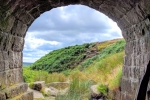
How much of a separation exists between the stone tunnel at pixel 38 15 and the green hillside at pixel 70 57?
16.5 metres

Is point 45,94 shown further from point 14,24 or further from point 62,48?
point 62,48

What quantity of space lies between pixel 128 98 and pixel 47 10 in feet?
9.58

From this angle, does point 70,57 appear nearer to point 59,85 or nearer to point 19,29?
point 59,85

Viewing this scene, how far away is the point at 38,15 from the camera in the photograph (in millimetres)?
7617

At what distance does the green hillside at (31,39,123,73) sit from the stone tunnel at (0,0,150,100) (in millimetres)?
16544

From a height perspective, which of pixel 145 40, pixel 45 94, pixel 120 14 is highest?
pixel 120 14

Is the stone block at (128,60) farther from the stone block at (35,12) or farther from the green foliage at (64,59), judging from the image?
the green foliage at (64,59)

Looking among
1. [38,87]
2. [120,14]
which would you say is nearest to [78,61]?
[38,87]

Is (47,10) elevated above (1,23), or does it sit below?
above

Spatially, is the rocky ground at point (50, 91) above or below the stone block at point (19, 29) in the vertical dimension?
below

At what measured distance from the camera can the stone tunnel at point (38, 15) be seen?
5875mm

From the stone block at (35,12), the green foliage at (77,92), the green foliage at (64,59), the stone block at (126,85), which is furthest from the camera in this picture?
the green foliage at (64,59)

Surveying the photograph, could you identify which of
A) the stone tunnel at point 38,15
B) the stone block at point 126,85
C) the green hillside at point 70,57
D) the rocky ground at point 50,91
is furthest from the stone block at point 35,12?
the green hillside at point 70,57

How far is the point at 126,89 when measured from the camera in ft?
24.8
